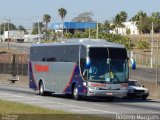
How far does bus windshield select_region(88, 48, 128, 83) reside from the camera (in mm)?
31688

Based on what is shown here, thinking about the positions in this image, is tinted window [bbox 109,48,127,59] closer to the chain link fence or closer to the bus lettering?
the bus lettering

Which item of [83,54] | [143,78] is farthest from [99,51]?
[143,78]

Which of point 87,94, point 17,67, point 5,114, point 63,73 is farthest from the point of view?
point 17,67

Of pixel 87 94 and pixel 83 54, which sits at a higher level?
pixel 83 54

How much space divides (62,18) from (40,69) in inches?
4793

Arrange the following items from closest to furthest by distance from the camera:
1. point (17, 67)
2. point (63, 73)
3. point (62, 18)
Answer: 1. point (63, 73)
2. point (17, 67)
3. point (62, 18)

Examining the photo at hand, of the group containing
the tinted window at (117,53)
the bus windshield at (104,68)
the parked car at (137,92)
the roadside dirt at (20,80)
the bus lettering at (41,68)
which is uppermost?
the tinted window at (117,53)

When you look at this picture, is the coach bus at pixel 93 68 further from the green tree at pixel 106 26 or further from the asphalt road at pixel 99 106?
the green tree at pixel 106 26

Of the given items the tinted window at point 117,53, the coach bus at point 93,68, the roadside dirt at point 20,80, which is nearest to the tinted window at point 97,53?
the coach bus at point 93,68

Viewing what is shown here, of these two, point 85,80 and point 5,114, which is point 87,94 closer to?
point 85,80

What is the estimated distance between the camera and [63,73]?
35.1m

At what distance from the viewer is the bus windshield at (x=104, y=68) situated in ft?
104

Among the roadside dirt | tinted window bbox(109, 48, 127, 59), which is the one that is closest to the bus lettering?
tinted window bbox(109, 48, 127, 59)

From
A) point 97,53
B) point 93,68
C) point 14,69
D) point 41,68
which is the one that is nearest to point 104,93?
point 93,68
